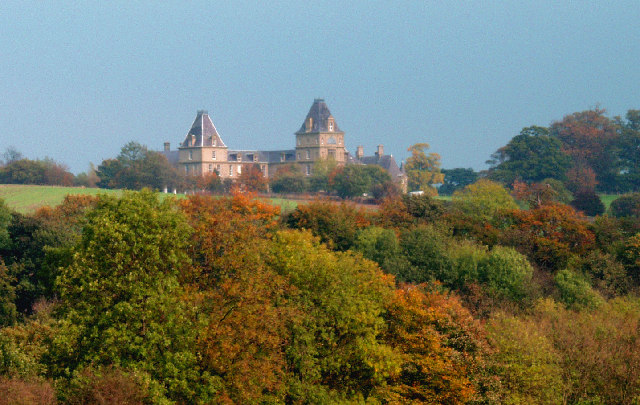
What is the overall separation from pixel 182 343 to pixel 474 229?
3380 centimetres

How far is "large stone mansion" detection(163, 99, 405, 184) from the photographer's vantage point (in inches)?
5069

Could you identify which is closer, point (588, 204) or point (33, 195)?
point (33, 195)

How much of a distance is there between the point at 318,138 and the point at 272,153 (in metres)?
12.6

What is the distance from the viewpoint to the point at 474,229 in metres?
53.3

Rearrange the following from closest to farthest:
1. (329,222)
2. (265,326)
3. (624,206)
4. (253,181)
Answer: (265,326), (329,222), (624,206), (253,181)

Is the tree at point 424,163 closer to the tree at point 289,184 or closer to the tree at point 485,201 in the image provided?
the tree at point 289,184

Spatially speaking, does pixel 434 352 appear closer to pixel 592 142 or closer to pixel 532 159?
pixel 532 159

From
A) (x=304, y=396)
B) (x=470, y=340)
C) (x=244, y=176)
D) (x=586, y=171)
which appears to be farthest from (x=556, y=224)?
(x=244, y=176)

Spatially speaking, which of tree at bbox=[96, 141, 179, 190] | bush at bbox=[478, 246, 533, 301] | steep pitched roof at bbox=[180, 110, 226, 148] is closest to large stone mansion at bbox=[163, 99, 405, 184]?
steep pitched roof at bbox=[180, 110, 226, 148]

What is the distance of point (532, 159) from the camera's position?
105125 mm

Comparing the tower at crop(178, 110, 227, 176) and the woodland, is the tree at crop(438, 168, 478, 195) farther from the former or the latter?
the woodland

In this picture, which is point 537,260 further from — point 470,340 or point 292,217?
point 470,340

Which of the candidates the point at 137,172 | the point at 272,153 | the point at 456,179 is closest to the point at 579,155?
the point at 456,179

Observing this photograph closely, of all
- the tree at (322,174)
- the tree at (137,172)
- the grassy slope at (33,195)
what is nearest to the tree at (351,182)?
the tree at (322,174)
